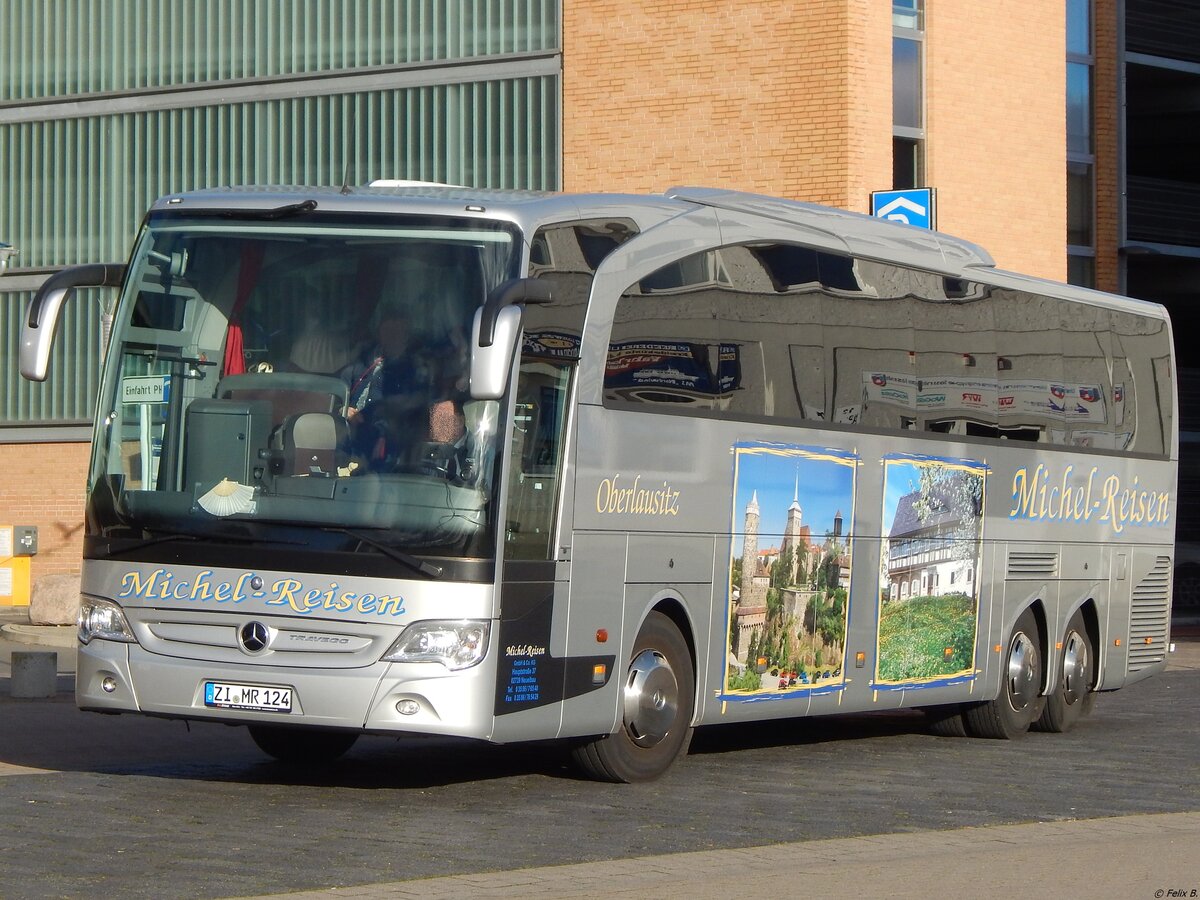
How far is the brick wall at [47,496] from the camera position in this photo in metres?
35.6

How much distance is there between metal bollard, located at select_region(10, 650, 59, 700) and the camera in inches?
689

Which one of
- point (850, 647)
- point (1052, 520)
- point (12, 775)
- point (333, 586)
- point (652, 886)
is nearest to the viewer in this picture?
point (652, 886)

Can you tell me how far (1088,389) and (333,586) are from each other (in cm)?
860

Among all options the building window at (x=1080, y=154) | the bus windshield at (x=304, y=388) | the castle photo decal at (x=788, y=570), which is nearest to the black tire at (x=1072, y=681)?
the castle photo decal at (x=788, y=570)

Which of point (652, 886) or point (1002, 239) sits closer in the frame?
point (652, 886)

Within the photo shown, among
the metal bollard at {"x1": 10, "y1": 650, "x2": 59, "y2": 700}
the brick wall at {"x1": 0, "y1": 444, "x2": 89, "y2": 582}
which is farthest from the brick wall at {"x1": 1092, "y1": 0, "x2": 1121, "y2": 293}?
the metal bollard at {"x1": 10, "y1": 650, "x2": 59, "y2": 700}

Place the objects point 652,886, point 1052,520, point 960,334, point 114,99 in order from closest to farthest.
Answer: point 652,886
point 960,334
point 1052,520
point 114,99

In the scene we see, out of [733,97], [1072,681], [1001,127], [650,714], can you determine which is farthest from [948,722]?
[1001,127]

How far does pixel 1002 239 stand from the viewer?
30.3m

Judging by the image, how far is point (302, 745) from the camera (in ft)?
42.9

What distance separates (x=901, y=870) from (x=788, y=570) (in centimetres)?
480

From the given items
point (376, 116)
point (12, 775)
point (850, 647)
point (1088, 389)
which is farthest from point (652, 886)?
point (376, 116)

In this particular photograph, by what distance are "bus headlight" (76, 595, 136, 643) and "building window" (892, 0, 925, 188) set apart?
1987 cm

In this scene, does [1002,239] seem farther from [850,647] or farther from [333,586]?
[333,586]
